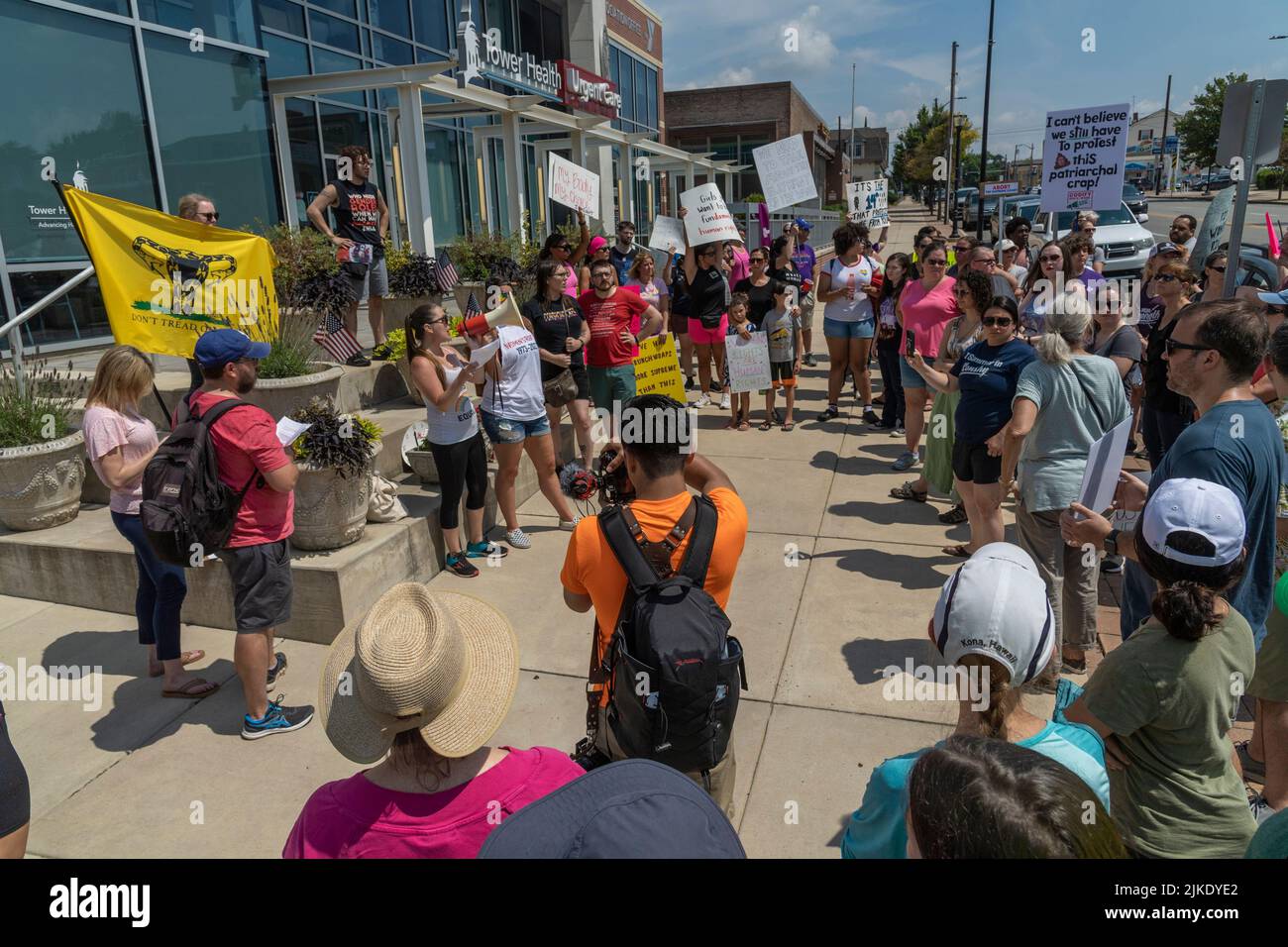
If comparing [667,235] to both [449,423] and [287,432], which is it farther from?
[287,432]

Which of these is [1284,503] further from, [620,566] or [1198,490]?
[620,566]

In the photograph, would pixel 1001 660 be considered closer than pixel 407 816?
No

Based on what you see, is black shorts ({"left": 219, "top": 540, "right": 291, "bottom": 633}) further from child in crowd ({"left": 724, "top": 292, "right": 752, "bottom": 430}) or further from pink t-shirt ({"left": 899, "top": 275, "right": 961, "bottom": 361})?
child in crowd ({"left": 724, "top": 292, "right": 752, "bottom": 430})

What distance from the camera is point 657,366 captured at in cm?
701

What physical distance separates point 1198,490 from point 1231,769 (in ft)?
2.45

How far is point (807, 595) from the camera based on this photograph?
5305mm

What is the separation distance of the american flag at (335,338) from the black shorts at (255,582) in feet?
12.4

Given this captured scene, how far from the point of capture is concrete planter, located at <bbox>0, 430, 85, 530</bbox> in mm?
5219

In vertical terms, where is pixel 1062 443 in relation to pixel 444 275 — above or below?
below

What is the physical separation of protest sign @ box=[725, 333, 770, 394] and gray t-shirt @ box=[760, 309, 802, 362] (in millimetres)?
97

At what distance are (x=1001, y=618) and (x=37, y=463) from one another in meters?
5.76

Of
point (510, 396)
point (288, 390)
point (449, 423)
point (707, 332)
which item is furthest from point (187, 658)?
point (707, 332)

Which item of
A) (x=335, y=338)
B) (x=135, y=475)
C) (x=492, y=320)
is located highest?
→ (x=492, y=320)
